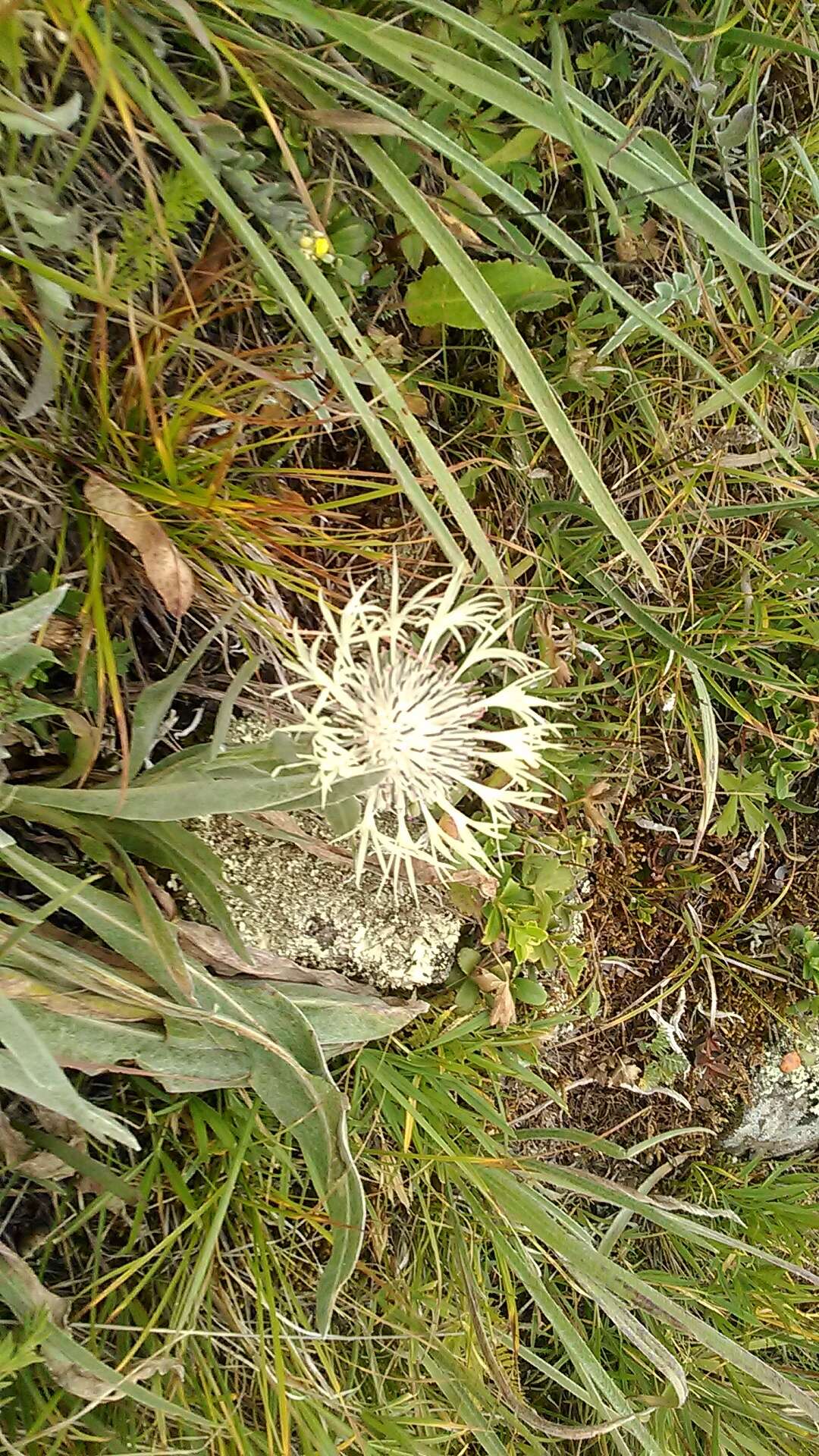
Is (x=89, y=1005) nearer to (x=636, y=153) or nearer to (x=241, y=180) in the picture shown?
(x=241, y=180)

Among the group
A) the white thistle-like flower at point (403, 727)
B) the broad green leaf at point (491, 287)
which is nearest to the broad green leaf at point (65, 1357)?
the white thistle-like flower at point (403, 727)

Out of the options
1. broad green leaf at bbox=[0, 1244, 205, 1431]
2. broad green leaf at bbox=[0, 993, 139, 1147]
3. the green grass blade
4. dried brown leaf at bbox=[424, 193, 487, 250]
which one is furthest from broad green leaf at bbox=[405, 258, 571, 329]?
broad green leaf at bbox=[0, 1244, 205, 1431]

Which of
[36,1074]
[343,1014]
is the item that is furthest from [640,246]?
[36,1074]

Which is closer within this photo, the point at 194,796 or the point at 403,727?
the point at 403,727

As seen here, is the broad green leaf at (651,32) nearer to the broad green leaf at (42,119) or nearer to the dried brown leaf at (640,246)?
the dried brown leaf at (640,246)

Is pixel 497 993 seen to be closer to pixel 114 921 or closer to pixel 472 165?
pixel 114 921

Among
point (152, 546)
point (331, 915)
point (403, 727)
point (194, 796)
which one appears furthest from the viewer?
point (331, 915)
